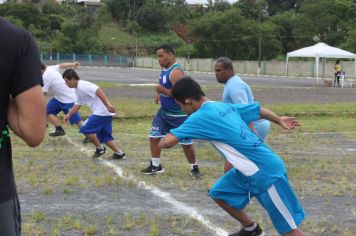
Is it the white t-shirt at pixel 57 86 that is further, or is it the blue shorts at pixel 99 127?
the white t-shirt at pixel 57 86

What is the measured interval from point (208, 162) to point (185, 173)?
1.16 m

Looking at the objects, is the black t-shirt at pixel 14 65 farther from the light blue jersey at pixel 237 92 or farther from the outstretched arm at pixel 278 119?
the light blue jersey at pixel 237 92

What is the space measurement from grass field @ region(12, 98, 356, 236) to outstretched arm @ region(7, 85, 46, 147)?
2.82 meters

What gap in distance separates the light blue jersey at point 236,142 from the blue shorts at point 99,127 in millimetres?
5063

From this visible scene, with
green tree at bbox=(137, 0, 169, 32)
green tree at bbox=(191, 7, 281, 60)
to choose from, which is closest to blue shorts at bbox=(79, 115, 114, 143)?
green tree at bbox=(191, 7, 281, 60)

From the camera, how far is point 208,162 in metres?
9.55

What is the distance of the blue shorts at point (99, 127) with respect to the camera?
957cm

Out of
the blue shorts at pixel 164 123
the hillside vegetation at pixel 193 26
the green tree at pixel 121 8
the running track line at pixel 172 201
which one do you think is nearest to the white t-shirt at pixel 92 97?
the running track line at pixel 172 201

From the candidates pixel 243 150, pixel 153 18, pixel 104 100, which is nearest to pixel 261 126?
pixel 243 150

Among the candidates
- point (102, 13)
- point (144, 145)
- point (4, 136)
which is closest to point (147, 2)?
point (102, 13)

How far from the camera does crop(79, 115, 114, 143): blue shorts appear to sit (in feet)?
31.4

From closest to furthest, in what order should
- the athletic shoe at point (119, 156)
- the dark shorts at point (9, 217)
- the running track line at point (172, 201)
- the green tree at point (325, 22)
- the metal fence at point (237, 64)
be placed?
the dark shorts at point (9, 217), the running track line at point (172, 201), the athletic shoe at point (119, 156), the metal fence at point (237, 64), the green tree at point (325, 22)

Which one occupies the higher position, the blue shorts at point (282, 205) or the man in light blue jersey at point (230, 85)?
the man in light blue jersey at point (230, 85)

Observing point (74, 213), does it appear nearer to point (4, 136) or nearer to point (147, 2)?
point (4, 136)
